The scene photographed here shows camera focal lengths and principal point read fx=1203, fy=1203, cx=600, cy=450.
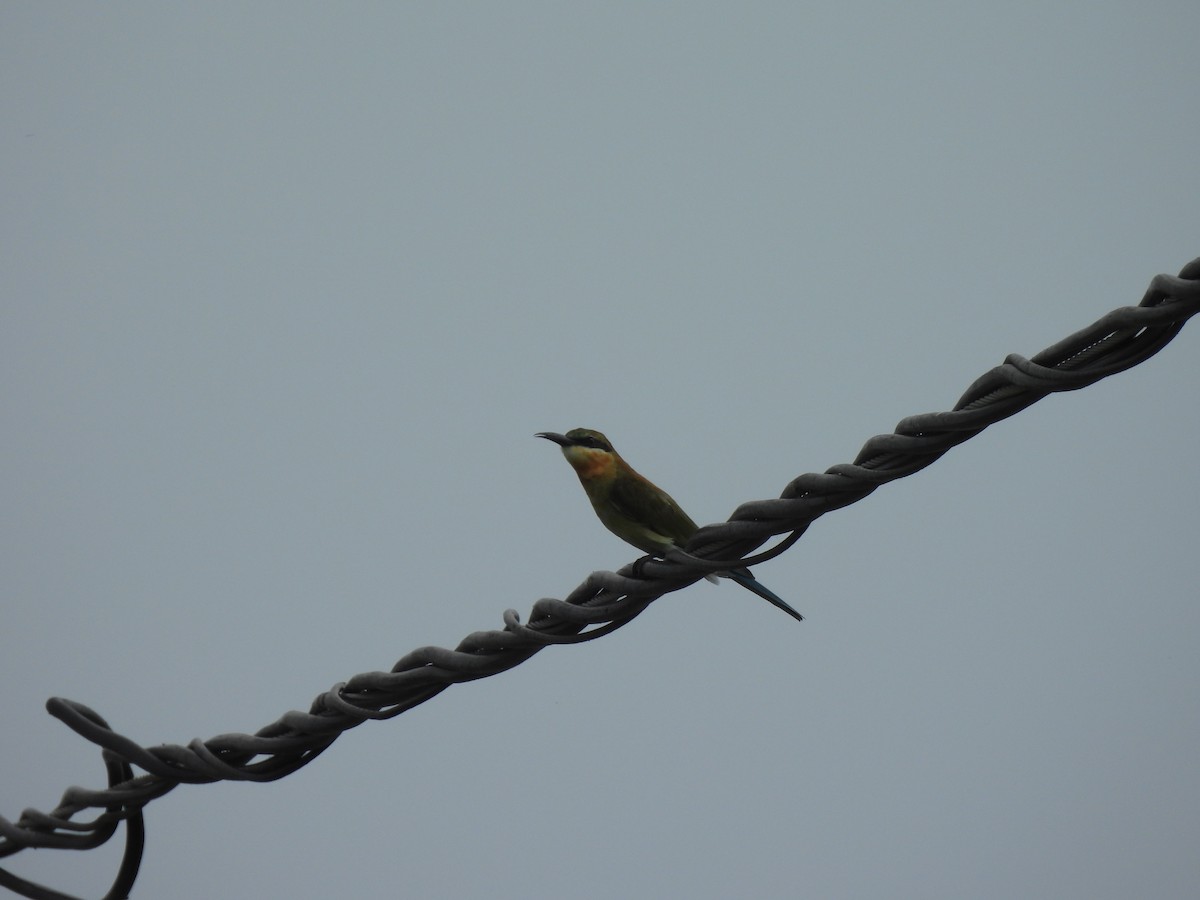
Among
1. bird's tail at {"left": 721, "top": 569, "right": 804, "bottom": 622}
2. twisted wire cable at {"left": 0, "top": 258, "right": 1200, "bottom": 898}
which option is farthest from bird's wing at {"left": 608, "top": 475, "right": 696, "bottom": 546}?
twisted wire cable at {"left": 0, "top": 258, "right": 1200, "bottom": 898}

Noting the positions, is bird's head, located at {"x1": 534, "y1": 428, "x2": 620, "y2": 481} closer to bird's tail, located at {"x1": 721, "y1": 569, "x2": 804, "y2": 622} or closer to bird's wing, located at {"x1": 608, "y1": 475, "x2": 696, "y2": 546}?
bird's wing, located at {"x1": 608, "y1": 475, "x2": 696, "y2": 546}

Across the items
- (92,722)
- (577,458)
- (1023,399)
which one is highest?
(577,458)

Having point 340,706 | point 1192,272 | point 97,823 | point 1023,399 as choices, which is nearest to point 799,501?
point 1023,399

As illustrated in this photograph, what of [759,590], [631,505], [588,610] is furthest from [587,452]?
[588,610]

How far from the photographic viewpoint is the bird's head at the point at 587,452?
183 inches

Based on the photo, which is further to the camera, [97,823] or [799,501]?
[97,823]

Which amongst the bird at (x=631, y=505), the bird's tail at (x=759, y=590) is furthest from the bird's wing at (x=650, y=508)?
the bird's tail at (x=759, y=590)

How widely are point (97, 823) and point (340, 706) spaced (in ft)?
2.79

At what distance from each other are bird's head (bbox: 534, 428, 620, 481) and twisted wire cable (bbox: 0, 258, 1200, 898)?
1792mm

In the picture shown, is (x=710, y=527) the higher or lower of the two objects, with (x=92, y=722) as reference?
lower

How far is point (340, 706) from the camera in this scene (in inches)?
115

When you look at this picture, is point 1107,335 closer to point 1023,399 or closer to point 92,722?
point 1023,399

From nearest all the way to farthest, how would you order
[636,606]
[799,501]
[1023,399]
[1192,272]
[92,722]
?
[1192,272]
[1023,399]
[799,501]
[636,606]
[92,722]

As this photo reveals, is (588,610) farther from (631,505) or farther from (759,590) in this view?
(631,505)
